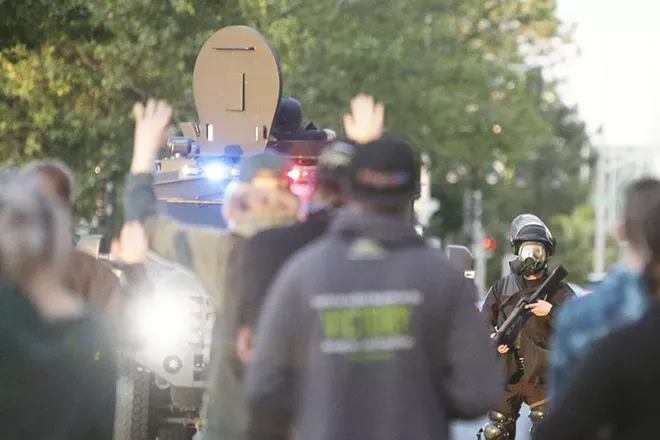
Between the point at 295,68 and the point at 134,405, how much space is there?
850 inches

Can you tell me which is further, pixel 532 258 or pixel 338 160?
pixel 532 258

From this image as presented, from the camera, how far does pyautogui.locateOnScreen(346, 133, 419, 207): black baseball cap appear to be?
19.4ft

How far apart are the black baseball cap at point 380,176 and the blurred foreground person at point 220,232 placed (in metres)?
1.09

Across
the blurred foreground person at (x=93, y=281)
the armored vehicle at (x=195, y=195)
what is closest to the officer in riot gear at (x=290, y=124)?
the armored vehicle at (x=195, y=195)

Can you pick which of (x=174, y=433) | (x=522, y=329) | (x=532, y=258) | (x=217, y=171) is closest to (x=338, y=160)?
(x=532, y=258)

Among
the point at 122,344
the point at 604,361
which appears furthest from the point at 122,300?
the point at 604,361

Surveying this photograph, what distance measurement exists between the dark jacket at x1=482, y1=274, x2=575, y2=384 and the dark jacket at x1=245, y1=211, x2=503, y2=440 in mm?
6323

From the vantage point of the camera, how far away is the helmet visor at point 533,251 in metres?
12.2

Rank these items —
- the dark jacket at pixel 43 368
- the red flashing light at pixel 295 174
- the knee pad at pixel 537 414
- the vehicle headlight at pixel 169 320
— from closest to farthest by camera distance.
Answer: the dark jacket at pixel 43 368 → the vehicle headlight at pixel 169 320 → the knee pad at pixel 537 414 → the red flashing light at pixel 295 174

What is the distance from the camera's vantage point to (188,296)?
11914 millimetres

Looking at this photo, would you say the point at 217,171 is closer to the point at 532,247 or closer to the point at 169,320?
the point at 169,320

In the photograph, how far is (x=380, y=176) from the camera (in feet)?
19.4

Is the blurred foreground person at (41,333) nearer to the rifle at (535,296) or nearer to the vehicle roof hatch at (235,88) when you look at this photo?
the rifle at (535,296)

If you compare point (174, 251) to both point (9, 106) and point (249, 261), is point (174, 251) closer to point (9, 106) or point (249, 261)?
point (249, 261)
